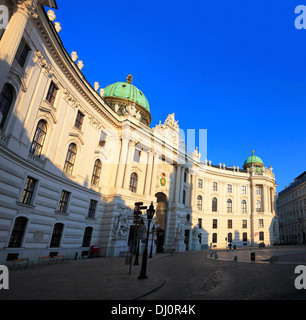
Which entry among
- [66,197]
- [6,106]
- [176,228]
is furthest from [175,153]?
[6,106]

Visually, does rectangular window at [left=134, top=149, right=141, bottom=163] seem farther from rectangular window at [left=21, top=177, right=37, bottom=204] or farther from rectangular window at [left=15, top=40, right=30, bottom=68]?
rectangular window at [left=15, top=40, right=30, bottom=68]

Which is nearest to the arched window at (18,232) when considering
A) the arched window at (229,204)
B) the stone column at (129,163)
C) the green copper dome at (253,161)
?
the stone column at (129,163)

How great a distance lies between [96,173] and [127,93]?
1992 cm

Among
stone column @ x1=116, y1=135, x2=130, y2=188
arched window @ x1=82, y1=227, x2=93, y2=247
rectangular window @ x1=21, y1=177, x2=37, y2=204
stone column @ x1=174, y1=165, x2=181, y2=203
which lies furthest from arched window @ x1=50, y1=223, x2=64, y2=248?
stone column @ x1=174, y1=165, x2=181, y2=203

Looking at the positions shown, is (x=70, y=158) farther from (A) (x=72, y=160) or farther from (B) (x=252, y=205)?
(B) (x=252, y=205)

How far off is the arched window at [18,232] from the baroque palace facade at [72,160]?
10 centimetres

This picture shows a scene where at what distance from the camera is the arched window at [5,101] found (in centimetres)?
1490

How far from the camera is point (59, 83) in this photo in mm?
22344

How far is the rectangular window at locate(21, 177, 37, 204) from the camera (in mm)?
17906

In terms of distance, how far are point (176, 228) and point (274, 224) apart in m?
32.4

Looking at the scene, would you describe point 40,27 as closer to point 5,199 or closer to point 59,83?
point 59,83

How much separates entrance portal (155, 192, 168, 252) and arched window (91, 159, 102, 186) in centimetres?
1409

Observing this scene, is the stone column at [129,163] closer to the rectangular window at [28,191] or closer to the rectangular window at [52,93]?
the rectangular window at [52,93]
